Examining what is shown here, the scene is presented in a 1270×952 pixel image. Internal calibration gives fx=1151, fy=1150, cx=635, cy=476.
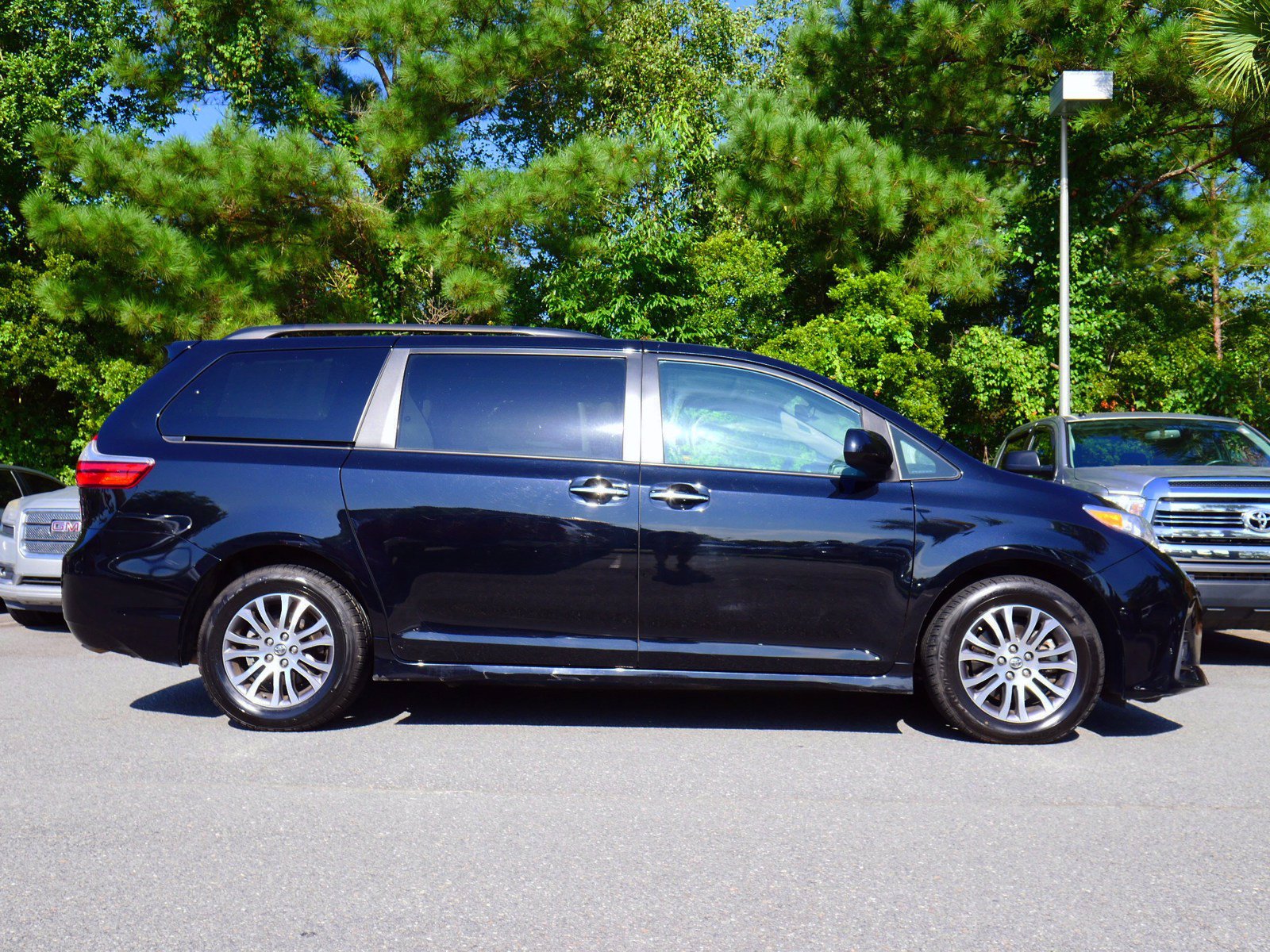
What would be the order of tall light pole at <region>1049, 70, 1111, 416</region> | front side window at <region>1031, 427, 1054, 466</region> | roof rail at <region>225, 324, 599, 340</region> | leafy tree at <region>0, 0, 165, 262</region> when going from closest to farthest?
roof rail at <region>225, 324, 599, 340</region>, front side window at <region>1031, 427, 1054, 466</region>, tall light pole at <region>1049, 70, 1111, 416</region>, leafy tree at <region>0, 0, 165, 262</region>

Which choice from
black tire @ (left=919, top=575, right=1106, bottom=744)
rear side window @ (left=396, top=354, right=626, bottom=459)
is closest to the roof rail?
rear side window @ (left=396, top=354, right=626, bottom=459)

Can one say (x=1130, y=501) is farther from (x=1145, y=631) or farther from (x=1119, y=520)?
(x=1145, y=631)

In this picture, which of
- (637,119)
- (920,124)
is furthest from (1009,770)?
(637,119)

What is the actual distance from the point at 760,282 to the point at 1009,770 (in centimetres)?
1368

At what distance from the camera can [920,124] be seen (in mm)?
21484

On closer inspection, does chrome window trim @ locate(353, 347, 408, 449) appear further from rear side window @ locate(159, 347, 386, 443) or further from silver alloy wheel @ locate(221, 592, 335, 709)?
silver alloy wheel @ locate(221, 592, 335, 709)

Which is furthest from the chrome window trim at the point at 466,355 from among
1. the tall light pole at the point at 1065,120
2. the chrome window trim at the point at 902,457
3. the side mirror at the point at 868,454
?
the tall light pole at the point at 1065,120

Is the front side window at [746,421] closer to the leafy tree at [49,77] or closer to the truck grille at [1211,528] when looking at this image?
the truck grille at [1211,528]

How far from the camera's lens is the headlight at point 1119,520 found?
5562 millimetres

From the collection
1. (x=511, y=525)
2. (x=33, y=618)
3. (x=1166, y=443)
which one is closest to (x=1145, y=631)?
(x=511, y=525)

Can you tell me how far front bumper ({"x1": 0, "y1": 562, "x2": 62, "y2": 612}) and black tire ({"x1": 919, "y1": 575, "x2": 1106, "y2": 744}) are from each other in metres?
6.99

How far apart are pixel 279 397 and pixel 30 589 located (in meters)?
4.63

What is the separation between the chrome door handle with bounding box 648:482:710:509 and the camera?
541 cm

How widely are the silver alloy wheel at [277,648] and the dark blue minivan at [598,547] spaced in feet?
0.04
